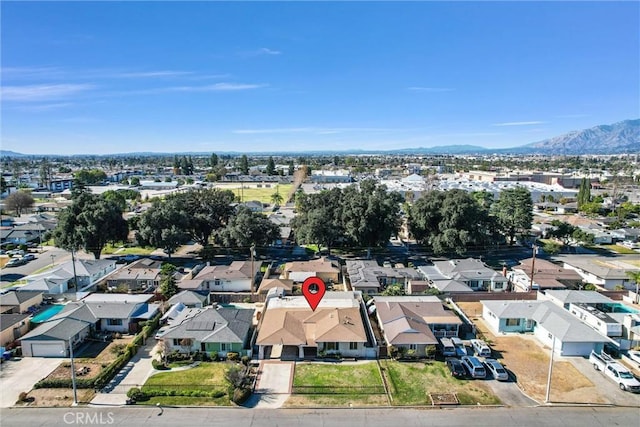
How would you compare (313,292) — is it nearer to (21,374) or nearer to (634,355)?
(21,374)

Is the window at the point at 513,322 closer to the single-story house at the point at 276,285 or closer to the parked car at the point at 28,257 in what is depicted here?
the single-story house at the point at 276,285

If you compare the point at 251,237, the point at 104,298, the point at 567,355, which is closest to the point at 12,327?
the point at 104,298

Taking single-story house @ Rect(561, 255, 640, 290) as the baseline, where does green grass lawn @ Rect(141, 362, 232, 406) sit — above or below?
below

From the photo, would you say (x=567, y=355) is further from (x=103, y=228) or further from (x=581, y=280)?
(x=103, y=228)

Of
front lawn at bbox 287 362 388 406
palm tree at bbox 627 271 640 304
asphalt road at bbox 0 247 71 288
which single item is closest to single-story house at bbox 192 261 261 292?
front lawn at bbox 287 362 388 406

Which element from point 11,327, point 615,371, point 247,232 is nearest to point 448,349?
point 615,371

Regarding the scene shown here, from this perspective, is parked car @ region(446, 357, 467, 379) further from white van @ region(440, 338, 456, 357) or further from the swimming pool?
the swimming pool
